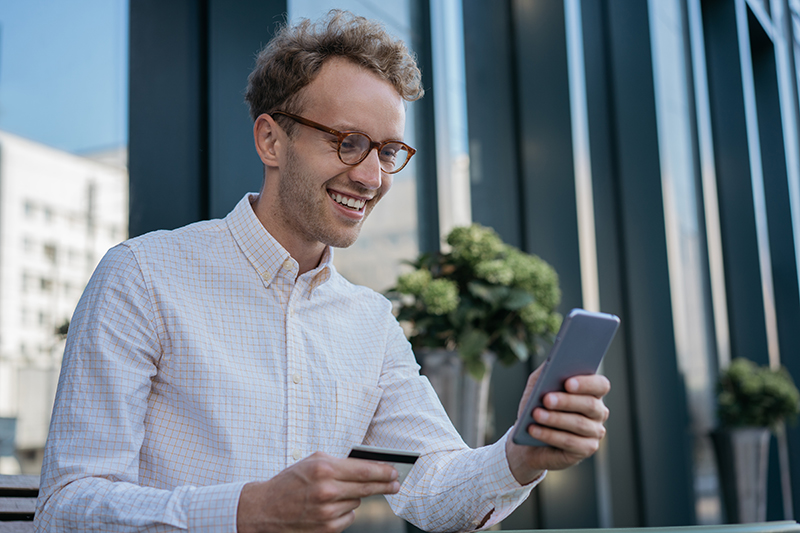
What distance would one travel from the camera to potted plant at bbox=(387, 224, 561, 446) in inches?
94.6

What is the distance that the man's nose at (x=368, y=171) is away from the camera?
4.80ft

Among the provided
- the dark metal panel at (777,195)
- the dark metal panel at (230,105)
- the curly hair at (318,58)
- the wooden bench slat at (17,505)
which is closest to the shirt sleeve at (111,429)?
the wooden bench slat at (17,505)

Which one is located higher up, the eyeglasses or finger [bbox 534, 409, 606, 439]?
the eyeglasses

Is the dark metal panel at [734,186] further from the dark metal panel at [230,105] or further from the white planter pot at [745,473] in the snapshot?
the dark metal panel at [230,105]

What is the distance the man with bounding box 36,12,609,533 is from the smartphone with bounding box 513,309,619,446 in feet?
0.06

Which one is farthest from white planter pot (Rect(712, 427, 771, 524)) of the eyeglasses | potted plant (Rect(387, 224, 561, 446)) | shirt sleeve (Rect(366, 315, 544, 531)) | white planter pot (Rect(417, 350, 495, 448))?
the eyeglasses

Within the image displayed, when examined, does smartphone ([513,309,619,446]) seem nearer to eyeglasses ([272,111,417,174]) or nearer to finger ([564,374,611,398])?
finger ([564,374,611,398])

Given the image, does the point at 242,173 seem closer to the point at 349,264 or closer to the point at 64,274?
the point at 64,274

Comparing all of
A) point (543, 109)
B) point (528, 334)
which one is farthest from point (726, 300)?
point (528, 334)

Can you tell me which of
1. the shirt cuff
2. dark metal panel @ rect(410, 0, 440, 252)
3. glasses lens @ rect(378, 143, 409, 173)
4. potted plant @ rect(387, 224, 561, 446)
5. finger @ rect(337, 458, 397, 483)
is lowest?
the shirt cuff

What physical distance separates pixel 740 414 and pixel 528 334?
8.88ft

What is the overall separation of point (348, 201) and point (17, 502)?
85 cm

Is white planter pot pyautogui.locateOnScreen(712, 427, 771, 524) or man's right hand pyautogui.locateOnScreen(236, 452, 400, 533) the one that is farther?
white planter pot pyautogui.locateOnScreen(712, 427, 771, 524)

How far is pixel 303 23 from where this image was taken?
5.30ft
